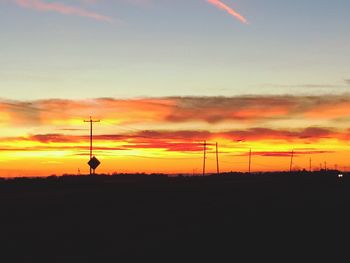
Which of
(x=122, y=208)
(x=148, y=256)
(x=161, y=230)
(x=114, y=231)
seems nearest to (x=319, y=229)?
(x=161, y=230)

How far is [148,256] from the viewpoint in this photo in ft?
53.4

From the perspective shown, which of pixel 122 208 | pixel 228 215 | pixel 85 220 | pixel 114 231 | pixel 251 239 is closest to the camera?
pixel 251 239

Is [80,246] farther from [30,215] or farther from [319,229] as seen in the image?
[30,215]

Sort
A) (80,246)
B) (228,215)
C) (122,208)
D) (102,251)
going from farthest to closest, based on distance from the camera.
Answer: (122,208), (228,215), (80,246), (102,251)

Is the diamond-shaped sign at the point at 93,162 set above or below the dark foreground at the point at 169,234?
above

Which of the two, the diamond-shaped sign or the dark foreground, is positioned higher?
the diamond-shaped sign

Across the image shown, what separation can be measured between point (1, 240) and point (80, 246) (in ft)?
10.4

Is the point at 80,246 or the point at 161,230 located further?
the point at 161,230

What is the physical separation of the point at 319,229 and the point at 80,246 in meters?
9.22

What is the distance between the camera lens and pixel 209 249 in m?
17.5

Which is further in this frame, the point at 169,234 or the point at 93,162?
the point at 93,162

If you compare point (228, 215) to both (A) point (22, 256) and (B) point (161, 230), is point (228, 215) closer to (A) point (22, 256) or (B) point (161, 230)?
(B) point (161, 230)

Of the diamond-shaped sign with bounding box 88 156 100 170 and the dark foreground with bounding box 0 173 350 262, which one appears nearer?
the dark foreground with bounding box 0 173 350 262

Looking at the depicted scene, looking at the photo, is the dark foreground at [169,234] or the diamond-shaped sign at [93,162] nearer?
the dark foreground at [169,234]
